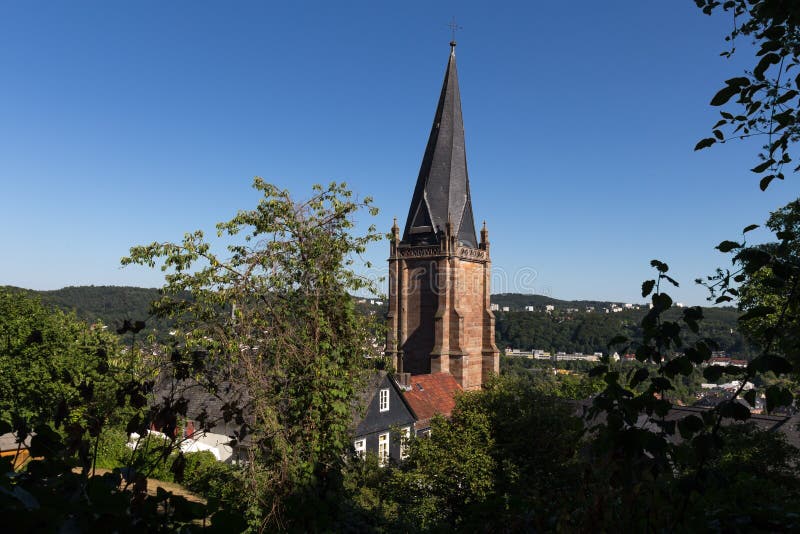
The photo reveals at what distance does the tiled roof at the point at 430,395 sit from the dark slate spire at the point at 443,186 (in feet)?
33.5

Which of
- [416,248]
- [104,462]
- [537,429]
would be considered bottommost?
[104,462]

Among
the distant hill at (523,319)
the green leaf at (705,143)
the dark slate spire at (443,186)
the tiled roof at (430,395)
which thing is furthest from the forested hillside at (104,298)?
the green leaf at (705,143)

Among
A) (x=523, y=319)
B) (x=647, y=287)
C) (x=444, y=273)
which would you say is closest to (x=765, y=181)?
(x=647, y=287)

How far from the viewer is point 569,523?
340cm

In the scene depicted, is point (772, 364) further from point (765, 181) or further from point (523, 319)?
point (523, 319)

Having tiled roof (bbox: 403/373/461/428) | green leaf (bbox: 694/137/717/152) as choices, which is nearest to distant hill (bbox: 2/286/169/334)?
tiled roof (bbox: 403/373/461/428)

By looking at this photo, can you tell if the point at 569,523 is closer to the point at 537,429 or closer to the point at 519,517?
the point at 519,517

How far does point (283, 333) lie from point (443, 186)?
3309 cm

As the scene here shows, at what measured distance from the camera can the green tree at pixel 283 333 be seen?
9852 mm

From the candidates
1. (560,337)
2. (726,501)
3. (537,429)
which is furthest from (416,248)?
(560,337)

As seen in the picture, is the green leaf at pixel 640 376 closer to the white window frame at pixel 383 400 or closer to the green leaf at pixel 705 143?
the green leaf at pixel 705 143

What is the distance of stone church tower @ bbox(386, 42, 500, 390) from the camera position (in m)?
41.2

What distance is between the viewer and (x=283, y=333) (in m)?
10.8

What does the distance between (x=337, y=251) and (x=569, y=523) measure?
28.6 ft
